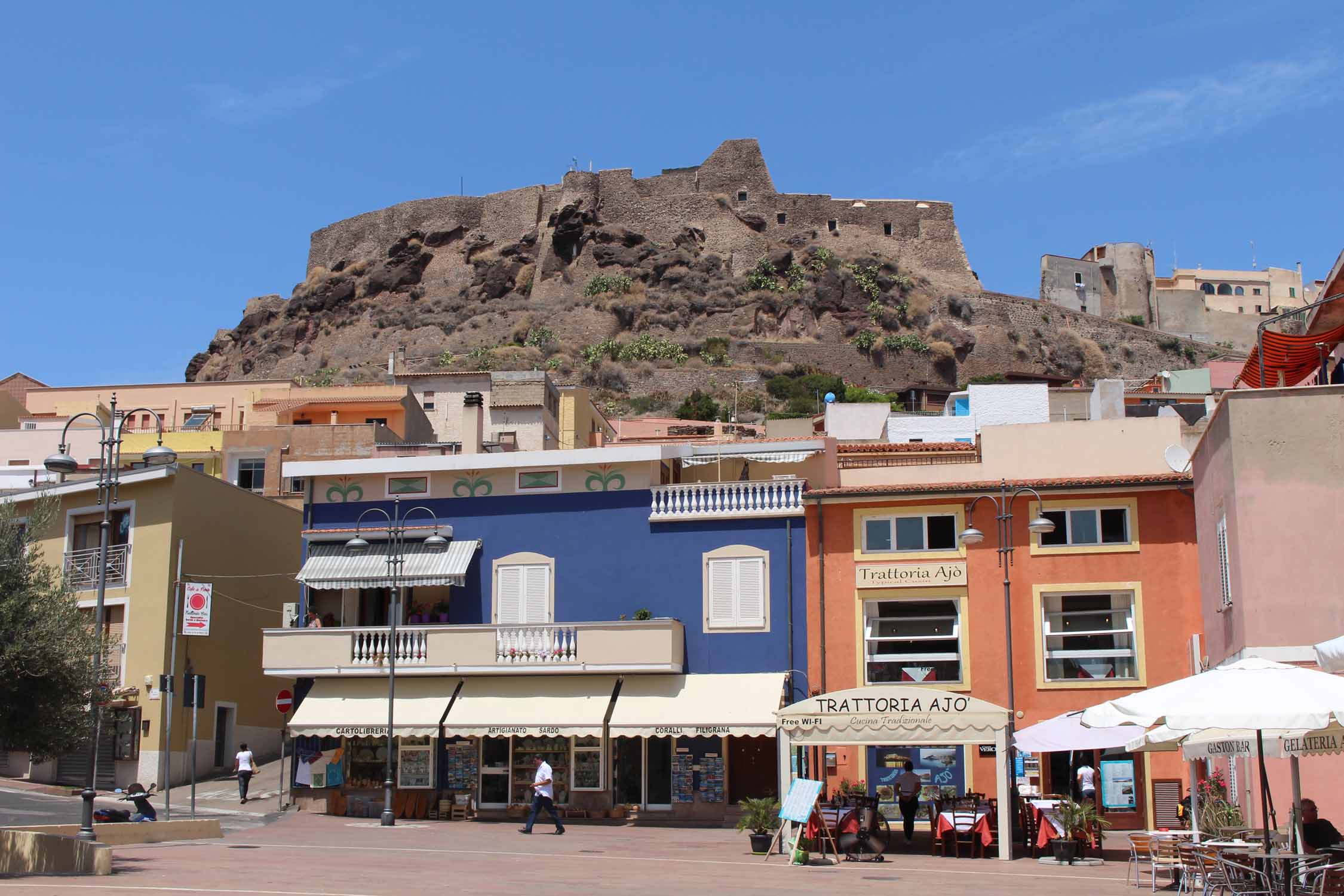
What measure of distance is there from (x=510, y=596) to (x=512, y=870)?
1155 cm

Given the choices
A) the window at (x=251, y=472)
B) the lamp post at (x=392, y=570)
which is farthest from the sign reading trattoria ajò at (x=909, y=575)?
the window at (x=251, y=472)

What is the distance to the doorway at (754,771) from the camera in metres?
26.8

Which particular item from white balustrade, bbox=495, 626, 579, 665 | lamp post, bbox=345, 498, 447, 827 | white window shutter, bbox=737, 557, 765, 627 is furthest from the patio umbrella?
lamp post, bbox=345, 498, 447, 827

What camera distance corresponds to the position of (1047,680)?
25.9 meters

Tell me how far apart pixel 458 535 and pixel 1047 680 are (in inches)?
458

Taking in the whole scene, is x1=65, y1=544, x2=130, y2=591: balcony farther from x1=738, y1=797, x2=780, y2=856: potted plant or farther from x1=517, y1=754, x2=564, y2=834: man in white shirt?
x1=738, y1=797, x2=780, y2=856: potted plant

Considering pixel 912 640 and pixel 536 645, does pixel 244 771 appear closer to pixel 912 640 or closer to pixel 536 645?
pixel 536 645

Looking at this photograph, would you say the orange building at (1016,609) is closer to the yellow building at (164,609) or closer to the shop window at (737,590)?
the shop window at (737,590)

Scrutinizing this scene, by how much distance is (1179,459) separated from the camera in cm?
2553

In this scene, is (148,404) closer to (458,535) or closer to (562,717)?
(458,535)

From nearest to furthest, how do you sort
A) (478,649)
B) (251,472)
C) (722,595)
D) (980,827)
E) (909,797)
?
(980,827)
(909,797)
(722,595)
(478,649)
(251,472)

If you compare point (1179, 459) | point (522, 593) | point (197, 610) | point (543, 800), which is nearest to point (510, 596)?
point (522, 593)

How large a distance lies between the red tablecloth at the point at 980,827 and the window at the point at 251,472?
28566 millimetres

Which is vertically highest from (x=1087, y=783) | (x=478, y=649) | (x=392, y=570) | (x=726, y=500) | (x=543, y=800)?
(x=726, y=500)
